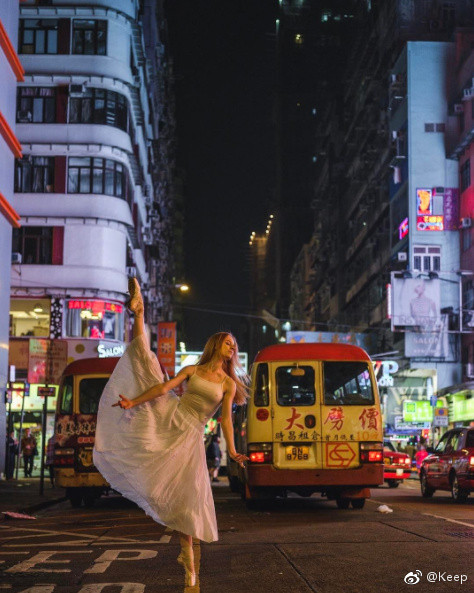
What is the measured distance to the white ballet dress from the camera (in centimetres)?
795

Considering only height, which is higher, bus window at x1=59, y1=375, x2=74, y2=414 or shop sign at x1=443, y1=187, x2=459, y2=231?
shop sign at x1=443, y1=187, x2=459, y2=231

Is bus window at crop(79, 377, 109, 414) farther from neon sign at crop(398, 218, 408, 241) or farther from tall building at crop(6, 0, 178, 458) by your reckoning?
neon sign at crop(398, 218, 408, 241)

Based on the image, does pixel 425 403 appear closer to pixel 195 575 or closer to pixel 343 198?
pixel 343 198

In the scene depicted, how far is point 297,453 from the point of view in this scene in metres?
17.6

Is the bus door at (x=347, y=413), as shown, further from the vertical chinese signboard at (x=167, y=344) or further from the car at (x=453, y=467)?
the vertical chinese signboard at (x=167, y=344)

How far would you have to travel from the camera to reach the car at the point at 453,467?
69.3 feet

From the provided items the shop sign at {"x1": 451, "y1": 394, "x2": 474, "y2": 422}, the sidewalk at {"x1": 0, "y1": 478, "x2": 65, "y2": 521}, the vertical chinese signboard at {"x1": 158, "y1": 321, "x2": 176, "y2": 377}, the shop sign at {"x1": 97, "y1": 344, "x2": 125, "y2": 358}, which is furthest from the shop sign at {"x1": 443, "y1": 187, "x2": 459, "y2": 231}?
the sidewalk at {"x1": 0, "y1": 478, "x2": 65, "y2": 521}

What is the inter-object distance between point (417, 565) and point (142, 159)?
160ft

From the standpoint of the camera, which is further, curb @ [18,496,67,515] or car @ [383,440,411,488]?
car @ [383,440,411,488]

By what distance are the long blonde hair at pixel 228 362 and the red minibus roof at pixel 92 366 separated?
42.8 ft

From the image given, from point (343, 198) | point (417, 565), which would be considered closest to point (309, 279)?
→ point (343, 198)

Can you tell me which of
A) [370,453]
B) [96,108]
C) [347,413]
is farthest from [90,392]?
[96,108]

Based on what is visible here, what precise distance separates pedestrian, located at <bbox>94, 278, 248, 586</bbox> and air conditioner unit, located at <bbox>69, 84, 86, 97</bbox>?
127 feet

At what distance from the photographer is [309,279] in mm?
114688
